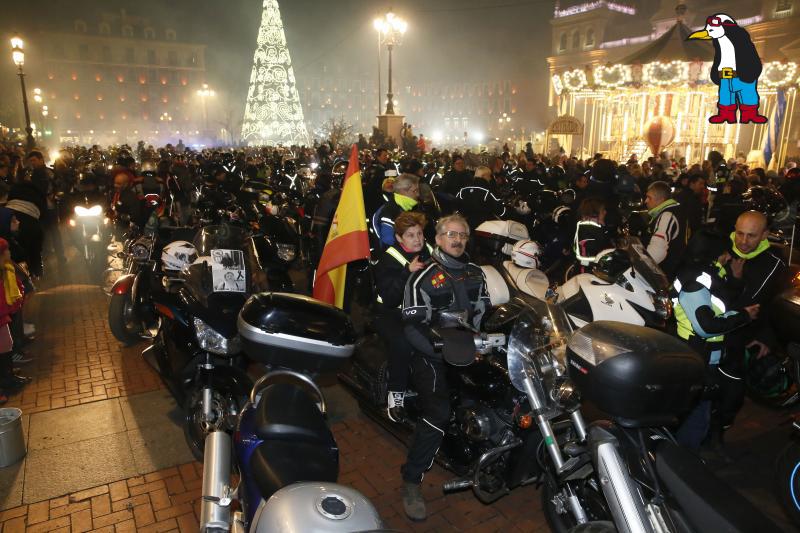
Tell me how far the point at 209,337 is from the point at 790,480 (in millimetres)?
4193

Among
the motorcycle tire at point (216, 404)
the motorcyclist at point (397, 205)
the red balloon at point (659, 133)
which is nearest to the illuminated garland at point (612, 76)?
the red balloon at point (659, 133)

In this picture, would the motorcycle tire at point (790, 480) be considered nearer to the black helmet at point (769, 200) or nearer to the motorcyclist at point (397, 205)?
the motorcyclist at point (397, 205)

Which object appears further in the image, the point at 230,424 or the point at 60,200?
the point at 60,200

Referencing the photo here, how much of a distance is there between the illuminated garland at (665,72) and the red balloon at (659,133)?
292 cm

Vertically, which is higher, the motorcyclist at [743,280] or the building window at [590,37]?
the building window at [590,37]

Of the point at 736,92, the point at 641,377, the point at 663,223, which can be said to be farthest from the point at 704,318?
the point at 736,92

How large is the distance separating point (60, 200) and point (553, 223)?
10903 millimetres

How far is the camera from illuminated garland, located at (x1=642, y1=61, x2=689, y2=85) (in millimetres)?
22453

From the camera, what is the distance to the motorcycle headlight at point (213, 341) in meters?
4.19

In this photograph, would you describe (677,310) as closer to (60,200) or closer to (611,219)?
(611,219)

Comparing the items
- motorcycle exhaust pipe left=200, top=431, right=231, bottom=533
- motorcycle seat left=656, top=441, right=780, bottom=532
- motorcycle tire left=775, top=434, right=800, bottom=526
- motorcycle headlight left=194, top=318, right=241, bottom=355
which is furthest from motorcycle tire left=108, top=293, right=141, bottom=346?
motorcycle tire left=775, top=434, right=800, bottom=526

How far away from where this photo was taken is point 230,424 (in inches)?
160

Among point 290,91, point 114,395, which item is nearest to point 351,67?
point 290,91

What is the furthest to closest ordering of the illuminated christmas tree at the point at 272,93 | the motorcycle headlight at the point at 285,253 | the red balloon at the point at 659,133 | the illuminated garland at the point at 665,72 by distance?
1. the illuminated christmas tree at the point at 272,93
2. the red balloon at the point at 659,133
3. the illuminated garland at the point at 665,72
4. the motorcycle headlight at the point at 285,253
